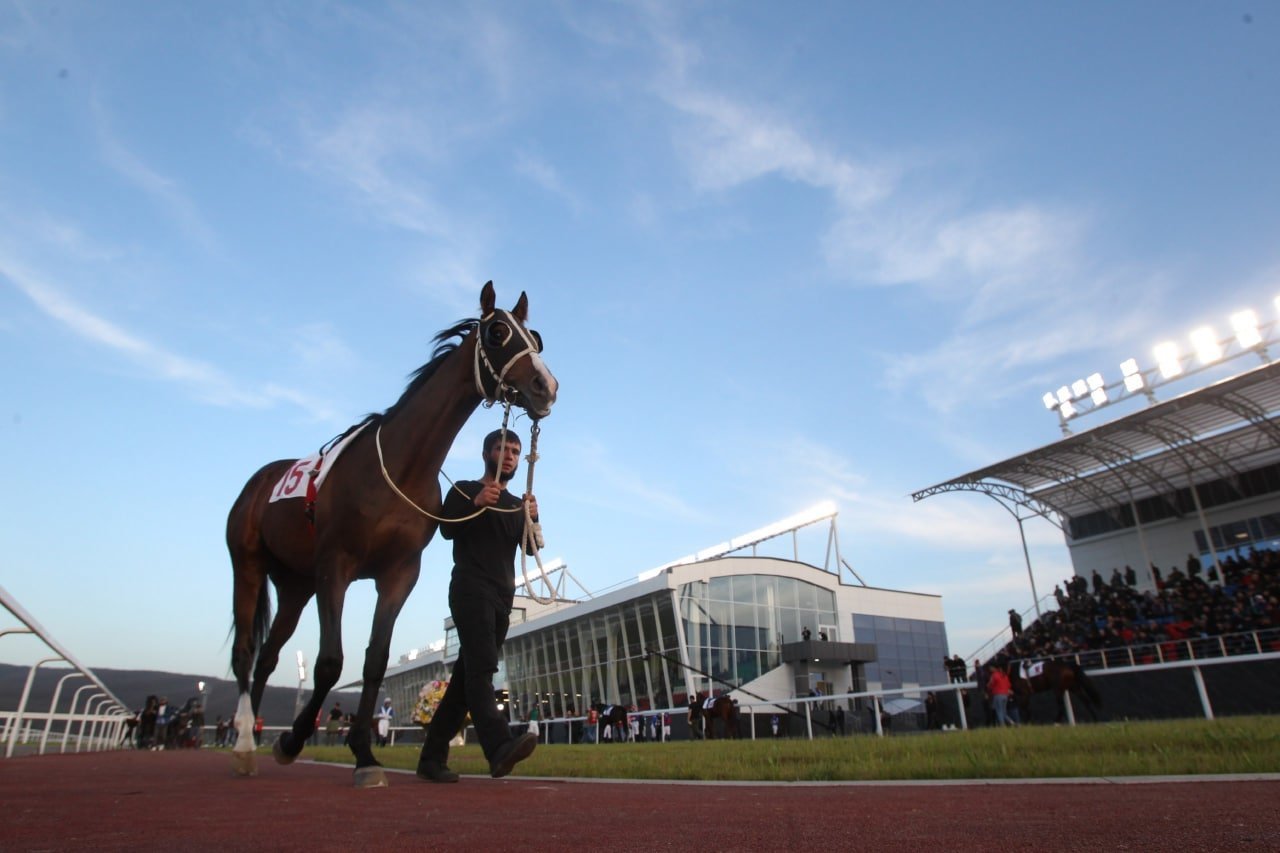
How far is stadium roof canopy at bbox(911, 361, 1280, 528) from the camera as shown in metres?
27.5

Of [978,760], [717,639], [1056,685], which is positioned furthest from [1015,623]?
[978,760]

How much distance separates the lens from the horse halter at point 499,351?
14.9ft

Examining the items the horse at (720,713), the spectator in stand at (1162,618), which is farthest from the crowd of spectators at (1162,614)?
the horse at (720,713)

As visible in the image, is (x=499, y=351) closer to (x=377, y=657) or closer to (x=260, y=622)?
(x=377, y=657)

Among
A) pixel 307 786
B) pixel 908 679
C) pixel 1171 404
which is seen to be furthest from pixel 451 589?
pixel 908 679

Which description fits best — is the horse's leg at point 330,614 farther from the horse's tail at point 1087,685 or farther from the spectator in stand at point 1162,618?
the spectator in stand at point 1162,618

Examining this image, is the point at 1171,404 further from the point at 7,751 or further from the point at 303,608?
the point at 7,751

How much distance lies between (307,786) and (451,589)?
136cm

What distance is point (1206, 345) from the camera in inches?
1268

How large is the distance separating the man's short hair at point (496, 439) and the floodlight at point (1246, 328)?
34.5m

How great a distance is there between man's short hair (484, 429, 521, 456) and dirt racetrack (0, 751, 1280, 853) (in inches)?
71.2

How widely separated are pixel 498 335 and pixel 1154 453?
35894 millimetres

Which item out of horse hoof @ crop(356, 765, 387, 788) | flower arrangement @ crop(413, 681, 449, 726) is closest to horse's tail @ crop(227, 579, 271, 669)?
horse hoof @ crop(356, 765, 387, 788)

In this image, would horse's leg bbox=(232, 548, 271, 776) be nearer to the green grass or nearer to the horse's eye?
the green grass
